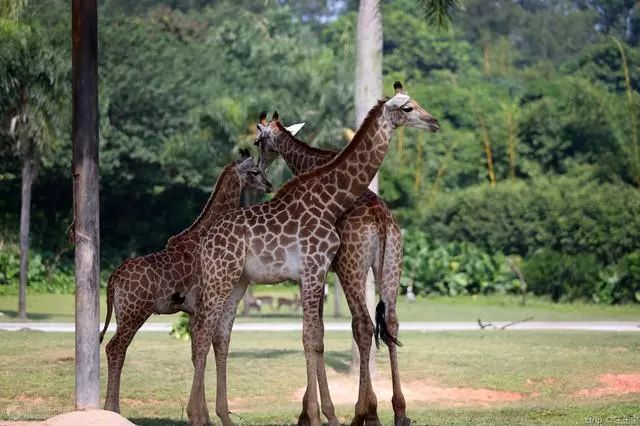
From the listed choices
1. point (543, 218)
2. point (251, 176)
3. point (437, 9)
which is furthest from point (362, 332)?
point (543, 218)

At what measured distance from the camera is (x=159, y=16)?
198ft

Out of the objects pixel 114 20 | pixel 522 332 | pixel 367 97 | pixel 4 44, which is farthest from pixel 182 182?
pixel 367 97

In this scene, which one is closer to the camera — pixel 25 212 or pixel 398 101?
pixel 398 101

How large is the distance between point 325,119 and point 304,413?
1018 inches

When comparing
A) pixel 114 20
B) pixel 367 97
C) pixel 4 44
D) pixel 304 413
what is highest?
pixel 114 20

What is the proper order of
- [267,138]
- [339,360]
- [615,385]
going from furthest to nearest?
[339,360]
[615,385]
[267,138]

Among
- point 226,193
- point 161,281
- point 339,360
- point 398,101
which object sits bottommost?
point 339,360

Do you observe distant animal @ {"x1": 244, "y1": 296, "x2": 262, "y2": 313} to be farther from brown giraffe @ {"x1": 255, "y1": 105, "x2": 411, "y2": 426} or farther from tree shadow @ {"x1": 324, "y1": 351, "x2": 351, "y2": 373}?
brown giraffe @ {"x1": 255, "y1": 105, "x2": 411, "y2": 426}

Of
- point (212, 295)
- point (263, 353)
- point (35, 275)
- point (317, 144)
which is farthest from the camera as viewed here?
point (35, 275)

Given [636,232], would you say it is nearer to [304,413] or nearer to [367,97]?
[367,97]

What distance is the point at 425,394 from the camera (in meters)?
18.5

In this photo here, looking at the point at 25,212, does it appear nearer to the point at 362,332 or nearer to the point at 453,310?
the point at 453,310

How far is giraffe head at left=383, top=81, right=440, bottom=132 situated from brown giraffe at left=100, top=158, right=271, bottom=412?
1578mm

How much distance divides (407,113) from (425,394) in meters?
7.47
